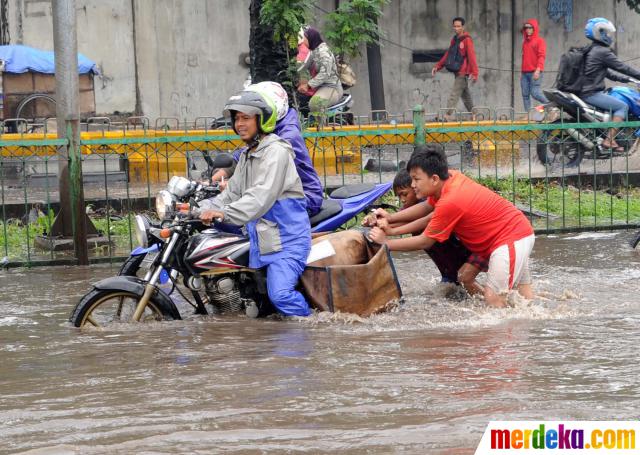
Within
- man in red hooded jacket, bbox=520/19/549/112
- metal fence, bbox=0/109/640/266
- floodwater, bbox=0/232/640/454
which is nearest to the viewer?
floodwater, bbox=0/232/640/454

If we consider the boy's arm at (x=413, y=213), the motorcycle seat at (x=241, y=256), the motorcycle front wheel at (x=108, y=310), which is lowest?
the motorcycle front wheel at (x=108, y=310)

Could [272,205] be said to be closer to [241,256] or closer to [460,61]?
[241,256]

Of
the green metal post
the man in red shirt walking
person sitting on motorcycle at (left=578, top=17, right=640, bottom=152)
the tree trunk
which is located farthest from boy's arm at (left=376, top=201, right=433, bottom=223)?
the man in red shirt walking

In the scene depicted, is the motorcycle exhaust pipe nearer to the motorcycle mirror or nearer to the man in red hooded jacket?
the motorcycle mirror

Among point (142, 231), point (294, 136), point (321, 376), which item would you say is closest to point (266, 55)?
point (294, 136)

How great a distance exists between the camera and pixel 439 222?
7.37 m

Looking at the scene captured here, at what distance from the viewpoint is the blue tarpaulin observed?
18.4 meters

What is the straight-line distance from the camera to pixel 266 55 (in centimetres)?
1295

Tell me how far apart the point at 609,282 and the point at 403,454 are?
15.2 feet

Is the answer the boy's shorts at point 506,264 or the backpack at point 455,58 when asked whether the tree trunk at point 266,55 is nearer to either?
the boy's shorts at point 506,264

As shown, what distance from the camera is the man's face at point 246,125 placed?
7062 millimetres

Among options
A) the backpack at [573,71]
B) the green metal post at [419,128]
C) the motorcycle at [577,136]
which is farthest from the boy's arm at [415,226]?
the backpack at [573,71]

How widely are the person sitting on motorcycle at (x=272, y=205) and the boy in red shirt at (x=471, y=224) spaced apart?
1.89ft

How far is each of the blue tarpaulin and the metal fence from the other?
401 cm
